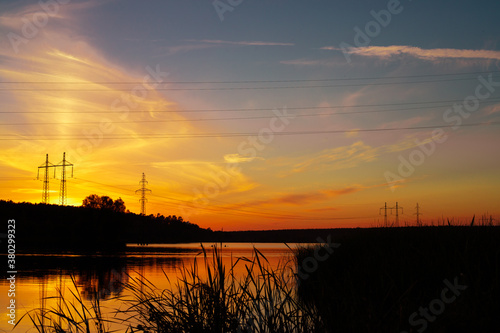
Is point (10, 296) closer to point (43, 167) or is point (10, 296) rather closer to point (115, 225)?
point (43, 167)

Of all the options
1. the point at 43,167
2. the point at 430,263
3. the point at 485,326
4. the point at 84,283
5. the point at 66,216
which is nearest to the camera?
the point at 485,326

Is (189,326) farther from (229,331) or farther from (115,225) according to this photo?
(115,225)

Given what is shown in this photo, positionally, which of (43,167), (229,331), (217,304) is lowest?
(229,331)

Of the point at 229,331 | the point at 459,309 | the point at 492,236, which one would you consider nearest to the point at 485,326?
the point at 459,309

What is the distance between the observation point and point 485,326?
22.6 feet

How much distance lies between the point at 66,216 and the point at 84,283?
86901 mm

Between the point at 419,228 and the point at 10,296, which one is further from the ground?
the point at 419,228

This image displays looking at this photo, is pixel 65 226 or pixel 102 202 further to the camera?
pixel 102 202

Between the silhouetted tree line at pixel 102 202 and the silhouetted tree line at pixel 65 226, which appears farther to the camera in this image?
the silhouetted tree line at pixel 102 202

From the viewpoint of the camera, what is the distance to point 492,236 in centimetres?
A: 1479

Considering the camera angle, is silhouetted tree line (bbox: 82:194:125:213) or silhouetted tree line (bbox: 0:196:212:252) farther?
silhouetted tree line (bbox: 82:194:125:213)

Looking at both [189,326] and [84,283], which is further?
[84,283]

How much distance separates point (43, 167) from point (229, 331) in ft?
223

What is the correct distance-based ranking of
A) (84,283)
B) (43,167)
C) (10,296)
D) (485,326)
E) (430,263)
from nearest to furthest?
(485,326), (430,263), (10,296), (84,283), (43,167)
